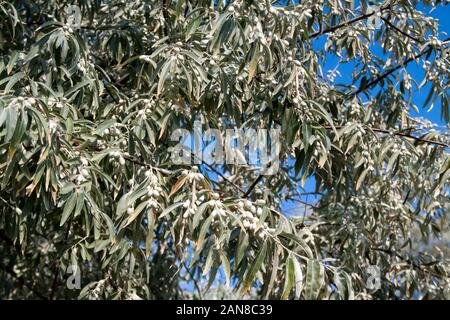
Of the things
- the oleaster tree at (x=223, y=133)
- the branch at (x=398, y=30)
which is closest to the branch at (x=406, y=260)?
the oleaster tree at (x=223, y=133)

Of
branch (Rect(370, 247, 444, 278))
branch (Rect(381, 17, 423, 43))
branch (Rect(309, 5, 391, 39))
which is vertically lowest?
branch (Rect(370, 247, 444, 278))

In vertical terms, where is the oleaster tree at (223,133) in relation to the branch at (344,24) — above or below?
below

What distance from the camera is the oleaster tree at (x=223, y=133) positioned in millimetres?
2357

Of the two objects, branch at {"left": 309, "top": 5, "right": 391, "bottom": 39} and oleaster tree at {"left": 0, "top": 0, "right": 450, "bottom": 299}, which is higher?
branch at {"left": 309, "top": 5, "right": 391, "bottom": 39}

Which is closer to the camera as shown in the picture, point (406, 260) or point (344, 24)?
point (344, 24)

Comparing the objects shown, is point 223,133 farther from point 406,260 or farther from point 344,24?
point 406,260

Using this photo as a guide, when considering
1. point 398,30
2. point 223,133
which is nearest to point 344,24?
point 398,30

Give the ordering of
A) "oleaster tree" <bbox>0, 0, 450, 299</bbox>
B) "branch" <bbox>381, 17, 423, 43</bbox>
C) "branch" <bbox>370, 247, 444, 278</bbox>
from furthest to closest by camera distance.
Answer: "branch" <bbox>370, 247, 444, 278</bbox>
"branch" <bbox>381, 17, 423, 43</bbox>
"oleaster tree" <bbox>0, 0, 450, 299</bbox>

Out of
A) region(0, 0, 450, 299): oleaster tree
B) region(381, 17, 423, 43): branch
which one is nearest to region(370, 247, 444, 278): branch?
region(0, 0, 450, 299): oleaster tree

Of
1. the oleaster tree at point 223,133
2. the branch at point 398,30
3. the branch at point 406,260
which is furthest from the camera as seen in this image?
the branch at point 406,260

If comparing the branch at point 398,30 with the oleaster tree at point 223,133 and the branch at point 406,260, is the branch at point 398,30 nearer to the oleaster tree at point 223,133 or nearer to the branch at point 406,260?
the oleaster tree at point 223,133

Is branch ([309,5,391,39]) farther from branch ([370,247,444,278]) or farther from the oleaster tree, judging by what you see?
branch ([370,247,444,278])

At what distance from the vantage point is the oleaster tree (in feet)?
7.73

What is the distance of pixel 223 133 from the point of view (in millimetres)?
3107
